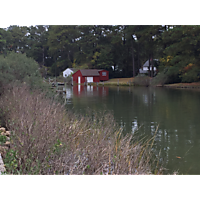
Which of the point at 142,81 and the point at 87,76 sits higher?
the point at 87,76

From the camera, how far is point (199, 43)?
148ft

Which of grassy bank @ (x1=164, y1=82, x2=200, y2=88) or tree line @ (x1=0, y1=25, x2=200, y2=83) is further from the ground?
tree line @ (x1=0, y1=25, x2=200, y2=83)

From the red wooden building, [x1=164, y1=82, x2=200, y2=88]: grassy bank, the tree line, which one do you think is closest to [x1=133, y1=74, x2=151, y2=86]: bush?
[x1=164, y1=82, x2=200, y2=88]: grassy bank

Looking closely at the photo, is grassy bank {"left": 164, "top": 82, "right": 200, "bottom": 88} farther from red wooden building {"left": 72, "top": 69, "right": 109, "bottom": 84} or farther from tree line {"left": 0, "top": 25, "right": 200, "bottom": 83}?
red wooden building {"left": 72, "top": 69, "right": 109, "bottom": 84}

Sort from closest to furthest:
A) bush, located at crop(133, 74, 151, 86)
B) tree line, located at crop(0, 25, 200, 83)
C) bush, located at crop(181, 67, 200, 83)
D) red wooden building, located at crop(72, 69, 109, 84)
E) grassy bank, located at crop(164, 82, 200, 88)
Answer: bush, located at crop(181, 67, 200, 83) → grassy bank, located at crop(164, 82, 200, 88) → bush, located at crop(133, 74, 151, 86) → tree line, located at crop(0, 25, 200, 83) → red wooden building, located at crop(72, 69, 109, 84)

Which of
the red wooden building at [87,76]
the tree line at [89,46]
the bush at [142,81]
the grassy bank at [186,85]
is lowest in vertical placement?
the grassy bank at [186,85]

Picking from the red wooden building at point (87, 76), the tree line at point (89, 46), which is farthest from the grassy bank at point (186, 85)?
the red wooden building at point (87, 76)

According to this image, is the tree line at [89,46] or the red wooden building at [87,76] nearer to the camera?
the tree line at [89,46]

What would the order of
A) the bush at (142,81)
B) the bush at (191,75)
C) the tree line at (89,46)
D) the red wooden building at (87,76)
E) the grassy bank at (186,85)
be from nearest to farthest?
the bush at (191,75) < the grassy bank at (186,85) < the bush at (142,81) < the tree line at (89,46) < the red wooden building at (87,76)

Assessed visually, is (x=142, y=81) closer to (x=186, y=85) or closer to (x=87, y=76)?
(x=186, y=85)

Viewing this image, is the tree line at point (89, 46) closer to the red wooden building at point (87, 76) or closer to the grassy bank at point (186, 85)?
the red wooden building at point (87, 76)

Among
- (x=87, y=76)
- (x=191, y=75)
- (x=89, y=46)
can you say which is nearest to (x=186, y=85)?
(x=191, y=75)

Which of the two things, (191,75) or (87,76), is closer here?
(191,75)

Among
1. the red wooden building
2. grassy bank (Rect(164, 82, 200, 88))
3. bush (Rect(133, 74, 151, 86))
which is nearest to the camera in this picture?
grassy bank (Rect(164, 82, 200, 88))
